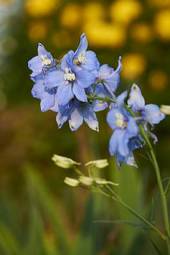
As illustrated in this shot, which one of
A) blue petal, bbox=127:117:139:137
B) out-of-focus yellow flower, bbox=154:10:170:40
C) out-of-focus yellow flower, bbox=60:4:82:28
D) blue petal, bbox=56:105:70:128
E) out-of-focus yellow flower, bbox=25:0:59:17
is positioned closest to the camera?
blue petal, bbox=127:117:139:137

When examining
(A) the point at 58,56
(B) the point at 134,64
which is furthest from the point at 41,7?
(B) the point at 134,64

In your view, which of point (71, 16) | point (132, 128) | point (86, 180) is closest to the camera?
point (132, 128)

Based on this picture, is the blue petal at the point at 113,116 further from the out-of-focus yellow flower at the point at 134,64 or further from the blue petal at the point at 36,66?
the out-of-focus yellow flower at the point at 134,64

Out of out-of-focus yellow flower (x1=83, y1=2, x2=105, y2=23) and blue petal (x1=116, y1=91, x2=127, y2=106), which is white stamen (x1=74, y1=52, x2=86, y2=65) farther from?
out-of-focus yellow flower (x1=83, y1=2, x2=105, y2=23)

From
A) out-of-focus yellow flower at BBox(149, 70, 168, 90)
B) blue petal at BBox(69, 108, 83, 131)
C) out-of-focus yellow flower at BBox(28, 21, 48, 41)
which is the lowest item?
out-of-focus yellow flower at BBox(149, 70, 168, 90)

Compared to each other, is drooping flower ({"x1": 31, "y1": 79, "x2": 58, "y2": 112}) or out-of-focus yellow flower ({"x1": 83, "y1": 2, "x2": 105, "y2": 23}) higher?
drooping flower ({"x1": 31, "y1": 79, "x2": 58, "y2": 112})

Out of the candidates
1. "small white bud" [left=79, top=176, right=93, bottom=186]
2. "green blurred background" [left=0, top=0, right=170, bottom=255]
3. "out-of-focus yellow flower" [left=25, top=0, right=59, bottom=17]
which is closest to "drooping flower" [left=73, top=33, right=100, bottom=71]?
"small white bud" [left=79, top=176, right=93, bottom=186]

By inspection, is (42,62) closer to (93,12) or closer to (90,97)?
(90,97)
